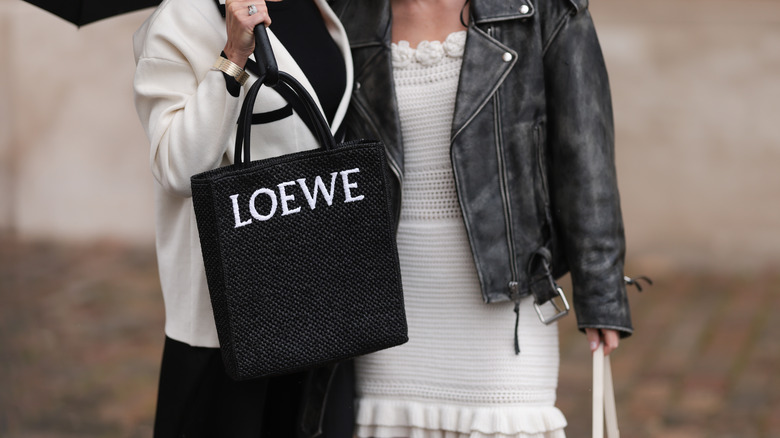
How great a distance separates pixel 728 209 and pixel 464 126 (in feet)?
14.6

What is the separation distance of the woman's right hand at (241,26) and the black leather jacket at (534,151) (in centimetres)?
Answer: 51

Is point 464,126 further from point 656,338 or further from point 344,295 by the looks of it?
point 656,338

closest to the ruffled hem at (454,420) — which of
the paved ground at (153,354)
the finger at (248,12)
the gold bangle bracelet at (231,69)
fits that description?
the gold bangle bracelet at (231,69)

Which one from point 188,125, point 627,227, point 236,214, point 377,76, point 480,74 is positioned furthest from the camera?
point 627,227

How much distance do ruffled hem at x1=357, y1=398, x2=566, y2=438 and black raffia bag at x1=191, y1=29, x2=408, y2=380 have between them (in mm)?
405

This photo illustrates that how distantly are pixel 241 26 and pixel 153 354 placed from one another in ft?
12.8

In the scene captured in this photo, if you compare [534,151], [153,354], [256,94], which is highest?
[256,94]

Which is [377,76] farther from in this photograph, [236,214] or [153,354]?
[153,354]

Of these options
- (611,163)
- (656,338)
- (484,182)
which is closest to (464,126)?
(484,182)

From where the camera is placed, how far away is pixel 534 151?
2523 mm

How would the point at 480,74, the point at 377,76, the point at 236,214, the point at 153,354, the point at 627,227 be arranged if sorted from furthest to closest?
1. the point at 627,227
2. the point at 153,354
3. the point at 377,76
4. the point at 480,74
5. the point at 236,214

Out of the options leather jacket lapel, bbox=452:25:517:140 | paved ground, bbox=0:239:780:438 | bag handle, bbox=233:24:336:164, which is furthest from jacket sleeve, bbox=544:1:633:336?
paved ground, bbox=0:239:780:438

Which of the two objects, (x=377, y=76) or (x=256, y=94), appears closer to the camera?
(x=256, y=94)

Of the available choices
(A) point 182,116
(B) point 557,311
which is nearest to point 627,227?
(B) point 557,311
